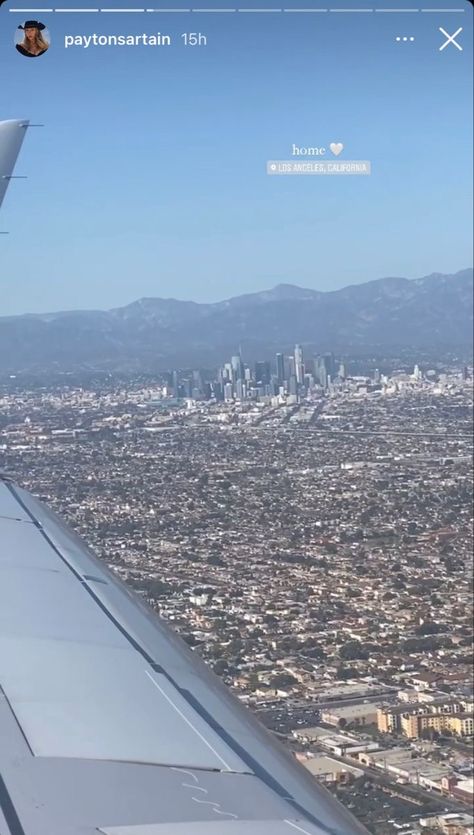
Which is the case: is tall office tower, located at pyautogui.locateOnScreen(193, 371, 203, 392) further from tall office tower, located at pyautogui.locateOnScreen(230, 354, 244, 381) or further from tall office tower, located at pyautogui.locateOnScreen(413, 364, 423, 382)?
tall office tower, located at pyautogui.locateOnScreen(413, 364, 423, 382)

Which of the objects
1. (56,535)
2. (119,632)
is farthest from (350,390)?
(119,632)

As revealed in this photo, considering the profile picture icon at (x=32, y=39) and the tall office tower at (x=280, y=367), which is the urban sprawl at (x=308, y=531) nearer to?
the tall office tower at (x=280, y=367)

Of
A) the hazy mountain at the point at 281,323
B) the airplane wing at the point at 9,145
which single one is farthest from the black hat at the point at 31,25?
the hazy mountain at the point at 281,323

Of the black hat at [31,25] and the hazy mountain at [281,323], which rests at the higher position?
the black hat at [31,25]

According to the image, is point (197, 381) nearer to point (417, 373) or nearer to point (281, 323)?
point (281, 323)

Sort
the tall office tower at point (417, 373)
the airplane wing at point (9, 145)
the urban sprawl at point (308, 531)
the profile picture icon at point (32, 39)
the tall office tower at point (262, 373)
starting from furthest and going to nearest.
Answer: the tall office tower at point (417, 373) → the tall office tower at point (262, 373) → the profile picture icon at point (32, 39) → the urban sprawl at point (308, 531) → the airplane wing at point (9, 145)

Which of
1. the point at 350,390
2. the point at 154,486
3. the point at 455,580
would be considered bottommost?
the point at 455,580

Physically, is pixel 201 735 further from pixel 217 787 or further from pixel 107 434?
pixel 107 434
